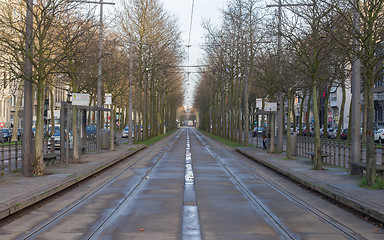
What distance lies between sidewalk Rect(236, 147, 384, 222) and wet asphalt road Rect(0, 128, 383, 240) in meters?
0.31

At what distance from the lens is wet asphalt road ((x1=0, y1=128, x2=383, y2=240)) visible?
8086mm

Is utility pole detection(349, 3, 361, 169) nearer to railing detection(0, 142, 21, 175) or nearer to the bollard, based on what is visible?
the bollard

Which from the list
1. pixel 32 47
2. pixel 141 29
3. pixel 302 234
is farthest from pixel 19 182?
pixel 141 29

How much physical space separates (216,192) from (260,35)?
2177cm

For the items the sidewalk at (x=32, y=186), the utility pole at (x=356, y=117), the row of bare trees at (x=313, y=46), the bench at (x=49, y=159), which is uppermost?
the row of bare trees at (x=313, y=46)

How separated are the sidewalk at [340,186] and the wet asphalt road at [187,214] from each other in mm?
307

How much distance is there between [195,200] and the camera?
38.2ft

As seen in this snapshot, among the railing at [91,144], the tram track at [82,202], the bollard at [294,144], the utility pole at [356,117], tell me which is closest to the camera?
the tram track at [82,202]

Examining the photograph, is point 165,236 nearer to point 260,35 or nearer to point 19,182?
point 19,182

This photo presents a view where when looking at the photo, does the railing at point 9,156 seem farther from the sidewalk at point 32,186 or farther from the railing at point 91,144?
the railing at point 91,144

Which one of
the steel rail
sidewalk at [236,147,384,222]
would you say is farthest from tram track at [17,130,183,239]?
sidewalk at [236,147,384,222]

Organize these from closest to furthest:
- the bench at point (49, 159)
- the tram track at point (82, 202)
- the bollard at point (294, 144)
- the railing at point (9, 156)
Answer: the tram track at point (82, 202), the railing at point (9, 156), the bench at point (49, 159), the bollard at point (294, 144)

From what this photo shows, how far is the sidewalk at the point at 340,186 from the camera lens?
1001 centimetres

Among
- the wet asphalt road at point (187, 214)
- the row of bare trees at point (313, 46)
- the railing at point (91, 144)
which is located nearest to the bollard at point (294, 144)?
the row of bare trees at point (313, 46)
